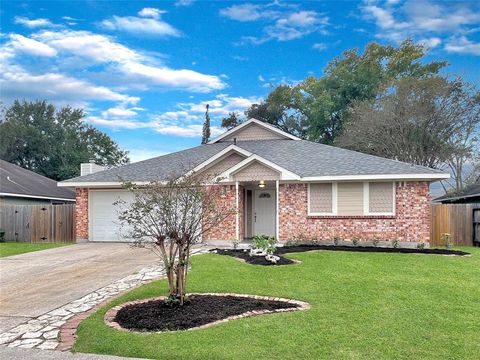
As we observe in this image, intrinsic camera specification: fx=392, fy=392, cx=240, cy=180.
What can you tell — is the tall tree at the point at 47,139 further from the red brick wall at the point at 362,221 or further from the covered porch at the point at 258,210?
the red brick wall at the point at 362,221

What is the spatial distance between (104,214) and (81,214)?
0.97m

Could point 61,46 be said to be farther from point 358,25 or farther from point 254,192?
point 358,25

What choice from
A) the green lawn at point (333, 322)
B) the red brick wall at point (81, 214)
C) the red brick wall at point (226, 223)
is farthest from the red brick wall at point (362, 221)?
the red brick wall at point (81, 214)

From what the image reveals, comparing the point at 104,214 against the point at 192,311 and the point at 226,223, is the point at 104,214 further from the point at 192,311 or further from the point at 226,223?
the point at 192,311

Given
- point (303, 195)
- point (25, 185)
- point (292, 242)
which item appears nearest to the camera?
point (292, 242)

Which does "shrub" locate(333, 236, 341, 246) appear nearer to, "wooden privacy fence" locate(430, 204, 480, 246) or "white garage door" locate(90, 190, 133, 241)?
"wooden privacy fence" locate(430, 204, 480, 246)

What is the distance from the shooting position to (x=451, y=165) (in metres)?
28.2

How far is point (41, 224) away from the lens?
1808 cm

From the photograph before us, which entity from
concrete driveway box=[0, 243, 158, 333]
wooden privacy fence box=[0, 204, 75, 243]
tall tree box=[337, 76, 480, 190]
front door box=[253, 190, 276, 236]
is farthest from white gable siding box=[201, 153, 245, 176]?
tall tree box=[337, 76, 480, 190]

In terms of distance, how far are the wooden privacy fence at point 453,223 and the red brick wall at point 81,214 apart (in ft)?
47.0

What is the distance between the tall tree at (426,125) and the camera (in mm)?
26500

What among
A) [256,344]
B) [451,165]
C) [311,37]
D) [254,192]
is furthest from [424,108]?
[256,344]

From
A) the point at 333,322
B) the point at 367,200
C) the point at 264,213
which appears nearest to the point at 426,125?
the point at 367,200

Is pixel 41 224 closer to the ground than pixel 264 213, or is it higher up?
closer to the ground
